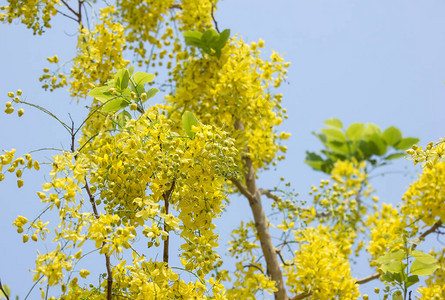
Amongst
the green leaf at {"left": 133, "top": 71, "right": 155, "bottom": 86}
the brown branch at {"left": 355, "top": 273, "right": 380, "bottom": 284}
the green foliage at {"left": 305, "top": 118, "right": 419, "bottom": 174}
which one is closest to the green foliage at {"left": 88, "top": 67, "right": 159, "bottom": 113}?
the green leaf at {"left": 133, "top": 71, "right": 155, "bottom": 86}

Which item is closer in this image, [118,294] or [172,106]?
[118,294]

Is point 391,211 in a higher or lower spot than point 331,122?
lower

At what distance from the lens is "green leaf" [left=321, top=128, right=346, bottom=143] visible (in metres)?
6.82

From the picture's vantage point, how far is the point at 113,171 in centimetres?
163

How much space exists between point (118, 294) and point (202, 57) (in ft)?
5.33

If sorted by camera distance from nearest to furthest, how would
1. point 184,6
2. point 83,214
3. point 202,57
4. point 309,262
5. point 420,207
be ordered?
point 83,214 < point 309,262 < point 420,207 < point 202,57 < point 184,6

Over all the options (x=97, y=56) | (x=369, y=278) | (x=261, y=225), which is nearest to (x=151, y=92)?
(x=97, y=56)

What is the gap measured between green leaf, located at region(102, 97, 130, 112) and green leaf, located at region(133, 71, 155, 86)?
0.10 metres

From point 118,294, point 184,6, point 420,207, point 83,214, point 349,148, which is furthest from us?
point 349,148

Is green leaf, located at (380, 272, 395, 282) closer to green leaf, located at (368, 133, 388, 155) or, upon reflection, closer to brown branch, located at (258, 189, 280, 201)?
brown branch, located at (258, 189, 280, 201)

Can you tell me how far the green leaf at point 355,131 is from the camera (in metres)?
6.63

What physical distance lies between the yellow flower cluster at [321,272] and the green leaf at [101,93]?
126cm

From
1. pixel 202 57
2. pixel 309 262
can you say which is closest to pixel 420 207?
pixel 309 262

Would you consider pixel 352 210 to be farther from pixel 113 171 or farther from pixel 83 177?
pixel 83 177
